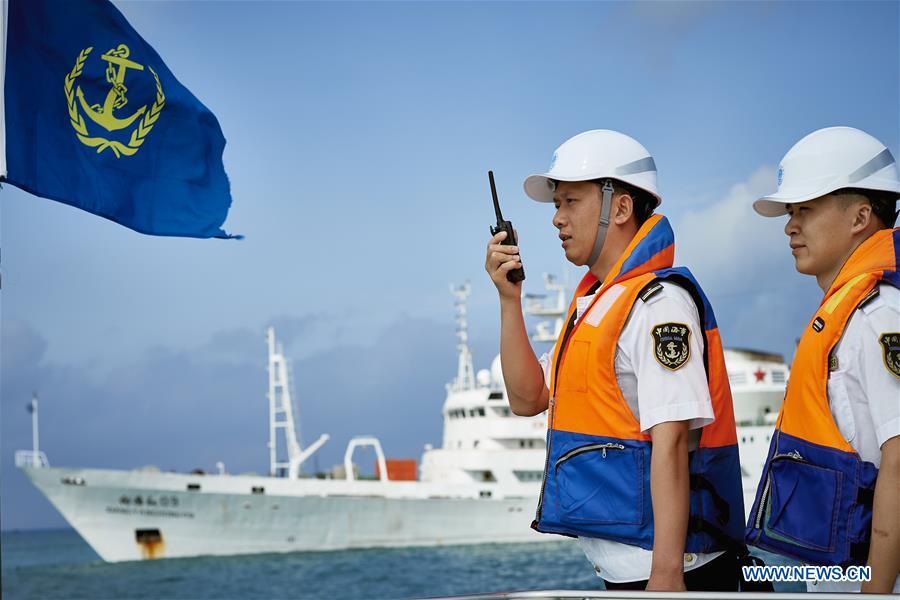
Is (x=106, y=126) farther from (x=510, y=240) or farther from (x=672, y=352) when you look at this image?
(x=672, y=352)

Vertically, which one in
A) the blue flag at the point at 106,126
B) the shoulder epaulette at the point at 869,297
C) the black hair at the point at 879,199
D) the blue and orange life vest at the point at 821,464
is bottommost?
the blue and orange life vest at the point at 821,464

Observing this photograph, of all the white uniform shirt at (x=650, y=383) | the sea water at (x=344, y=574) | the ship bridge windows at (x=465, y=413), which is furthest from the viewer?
the ship bridge windows at (x=465, y=413)

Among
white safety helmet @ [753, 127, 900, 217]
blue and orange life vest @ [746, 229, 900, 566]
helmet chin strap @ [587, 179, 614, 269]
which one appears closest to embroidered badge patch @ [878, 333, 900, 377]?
blue and orange life vest @ [746, 229, 900, 566]

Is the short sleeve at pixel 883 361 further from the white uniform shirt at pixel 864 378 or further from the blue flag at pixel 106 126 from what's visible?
A: the blue flag at pixel 106 126

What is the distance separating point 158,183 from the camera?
15.6 ft

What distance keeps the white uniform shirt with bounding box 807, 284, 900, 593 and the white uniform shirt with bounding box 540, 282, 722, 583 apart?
0.94ft

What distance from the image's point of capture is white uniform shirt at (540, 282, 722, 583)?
2.18 m

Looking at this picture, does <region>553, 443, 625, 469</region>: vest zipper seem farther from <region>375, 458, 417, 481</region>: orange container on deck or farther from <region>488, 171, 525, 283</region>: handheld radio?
<region>375, 458, 417, 481</region>: orange container on deck

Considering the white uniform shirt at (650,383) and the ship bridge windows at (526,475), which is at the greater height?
the white uniform shirt at (650,383)

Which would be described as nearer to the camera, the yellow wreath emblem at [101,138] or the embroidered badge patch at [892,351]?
the embroidered badge patch at [892,351]

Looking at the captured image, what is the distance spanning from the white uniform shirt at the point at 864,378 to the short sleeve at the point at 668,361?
0.95 feet

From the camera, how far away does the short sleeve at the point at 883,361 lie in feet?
6.81

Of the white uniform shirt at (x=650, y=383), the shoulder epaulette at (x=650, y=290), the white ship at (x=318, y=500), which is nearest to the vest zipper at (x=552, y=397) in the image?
the white uniform shirt at (x=650, y=383)

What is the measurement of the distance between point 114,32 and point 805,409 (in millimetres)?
3683
